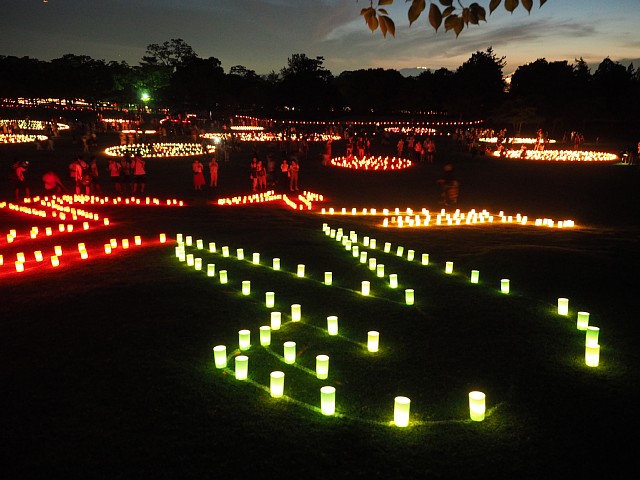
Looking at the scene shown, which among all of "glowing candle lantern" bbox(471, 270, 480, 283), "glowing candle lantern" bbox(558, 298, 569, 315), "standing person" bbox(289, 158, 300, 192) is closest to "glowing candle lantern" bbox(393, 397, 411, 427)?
"glowing candle lantern" bbox(558, 298, 569, 315)

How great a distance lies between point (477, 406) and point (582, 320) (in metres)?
2.92

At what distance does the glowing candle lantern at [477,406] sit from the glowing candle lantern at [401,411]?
2.02ft

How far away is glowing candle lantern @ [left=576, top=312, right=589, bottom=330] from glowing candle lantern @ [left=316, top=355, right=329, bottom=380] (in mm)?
3591

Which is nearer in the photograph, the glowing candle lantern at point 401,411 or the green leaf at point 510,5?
the green leaf at point 510,5

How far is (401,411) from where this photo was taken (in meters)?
4.55

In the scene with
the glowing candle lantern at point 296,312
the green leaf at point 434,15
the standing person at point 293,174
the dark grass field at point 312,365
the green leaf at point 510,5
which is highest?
the green leaf at point 510,5

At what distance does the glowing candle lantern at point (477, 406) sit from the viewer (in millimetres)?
4625

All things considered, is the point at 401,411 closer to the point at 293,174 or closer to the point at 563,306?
the point at 563,306

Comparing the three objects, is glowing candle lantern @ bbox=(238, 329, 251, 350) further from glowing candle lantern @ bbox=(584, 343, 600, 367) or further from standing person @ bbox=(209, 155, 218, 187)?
standing person @ bbox=(209, 155, 218, 187)

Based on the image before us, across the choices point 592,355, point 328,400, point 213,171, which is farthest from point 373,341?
point 213,171

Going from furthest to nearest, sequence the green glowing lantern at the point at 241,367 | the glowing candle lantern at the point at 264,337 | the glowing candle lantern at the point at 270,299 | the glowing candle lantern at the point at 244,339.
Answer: the glowing candle lantern at the point at 270,299
the glowing candle lantern at the point at 264,337
the glowing candle lantern at the point at 244,339
the green glowing lantern at the point at 241,367

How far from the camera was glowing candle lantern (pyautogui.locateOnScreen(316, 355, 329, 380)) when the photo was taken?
17.8ft

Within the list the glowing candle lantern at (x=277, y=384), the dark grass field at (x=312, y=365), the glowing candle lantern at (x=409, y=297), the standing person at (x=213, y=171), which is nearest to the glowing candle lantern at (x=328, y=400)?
the dark grass field at (x=312, y=365)

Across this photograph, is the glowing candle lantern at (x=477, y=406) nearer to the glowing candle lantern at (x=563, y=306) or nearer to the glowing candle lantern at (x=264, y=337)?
the glowing candle lantern at (x=264, y=337)
